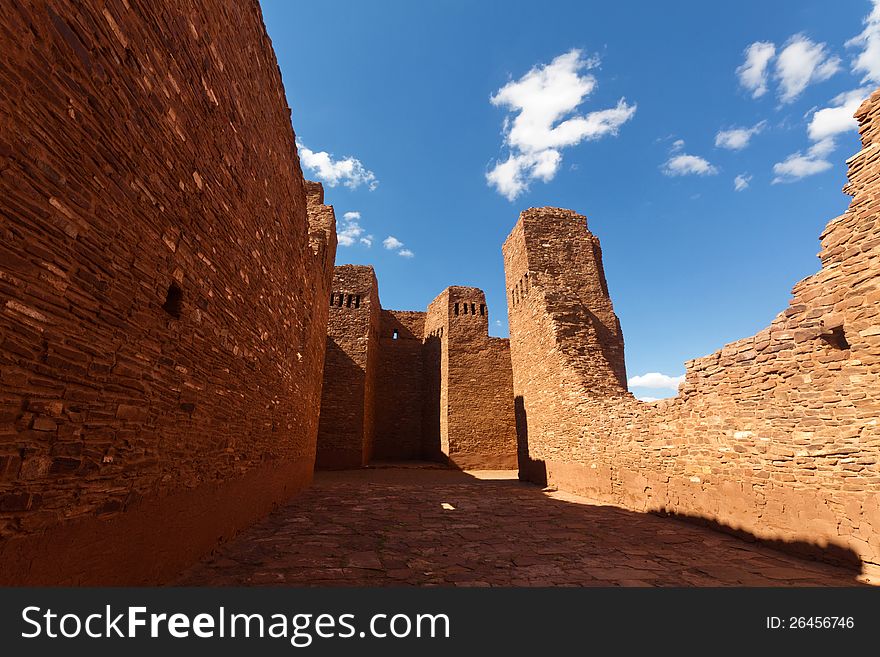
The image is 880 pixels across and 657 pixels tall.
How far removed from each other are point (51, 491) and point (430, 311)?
22.6 m

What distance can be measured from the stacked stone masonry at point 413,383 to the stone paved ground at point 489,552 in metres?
9.69

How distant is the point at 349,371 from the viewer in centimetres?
1897

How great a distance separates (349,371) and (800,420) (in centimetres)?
1657

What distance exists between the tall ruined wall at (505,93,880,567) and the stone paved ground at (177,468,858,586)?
19.6 inches

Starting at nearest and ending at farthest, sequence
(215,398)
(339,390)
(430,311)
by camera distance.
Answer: (215,398), (339,390), (430,311)

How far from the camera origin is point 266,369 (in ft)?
22.1

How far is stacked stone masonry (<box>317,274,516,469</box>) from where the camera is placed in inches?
718

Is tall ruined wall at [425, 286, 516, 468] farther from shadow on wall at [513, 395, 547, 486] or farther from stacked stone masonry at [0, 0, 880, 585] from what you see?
stacked stone masonry at [0, 0, 880, 585]

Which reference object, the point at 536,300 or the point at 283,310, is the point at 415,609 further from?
the point at 536,300

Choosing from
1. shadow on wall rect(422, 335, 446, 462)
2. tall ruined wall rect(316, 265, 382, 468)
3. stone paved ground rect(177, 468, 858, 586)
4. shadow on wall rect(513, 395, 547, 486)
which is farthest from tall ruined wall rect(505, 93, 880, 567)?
shadow on wall rect(422, 335, 446, 462)

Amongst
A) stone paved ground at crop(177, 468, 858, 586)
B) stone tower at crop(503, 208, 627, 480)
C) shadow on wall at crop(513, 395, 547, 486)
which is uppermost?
stone tower at crop(503, 208, 627, 480)

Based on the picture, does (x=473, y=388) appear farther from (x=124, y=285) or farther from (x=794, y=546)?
(x=124, y=285)

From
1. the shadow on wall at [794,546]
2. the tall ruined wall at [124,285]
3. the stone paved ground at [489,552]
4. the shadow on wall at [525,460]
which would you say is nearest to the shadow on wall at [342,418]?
the shadow on wall at [525,460]

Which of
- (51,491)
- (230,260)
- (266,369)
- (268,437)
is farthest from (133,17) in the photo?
(268,437)
